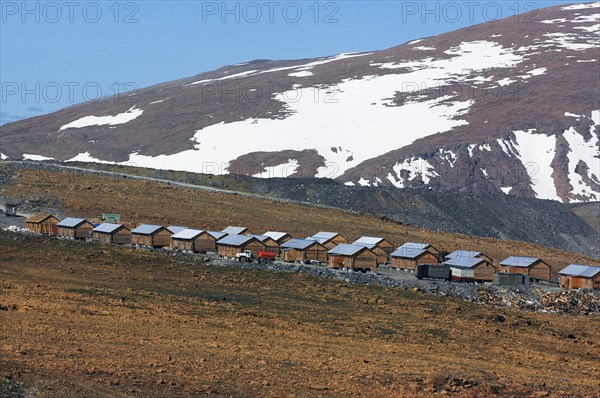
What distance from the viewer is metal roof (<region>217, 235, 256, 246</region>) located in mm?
71750

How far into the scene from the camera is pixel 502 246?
325 ft

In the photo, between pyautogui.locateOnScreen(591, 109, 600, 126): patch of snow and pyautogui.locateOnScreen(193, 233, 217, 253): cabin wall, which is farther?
pyautogui.locateOnScreen(591, 109, 600, 126): patch of snow

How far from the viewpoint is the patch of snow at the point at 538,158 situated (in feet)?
553

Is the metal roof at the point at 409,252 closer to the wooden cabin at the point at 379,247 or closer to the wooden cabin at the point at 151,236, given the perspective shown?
the wooden cabin at the point at 379,247

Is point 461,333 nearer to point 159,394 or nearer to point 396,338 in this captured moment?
point 396,338

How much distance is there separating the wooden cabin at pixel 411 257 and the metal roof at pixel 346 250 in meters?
3.94

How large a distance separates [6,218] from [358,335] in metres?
48.4

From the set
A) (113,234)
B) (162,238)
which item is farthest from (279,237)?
(113,234)

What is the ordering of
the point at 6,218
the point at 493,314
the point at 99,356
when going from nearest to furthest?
the point at 99,356 → the point at 493,314 → the point at 6,218

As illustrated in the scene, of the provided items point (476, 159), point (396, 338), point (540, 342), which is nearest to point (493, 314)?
point (540, 342)

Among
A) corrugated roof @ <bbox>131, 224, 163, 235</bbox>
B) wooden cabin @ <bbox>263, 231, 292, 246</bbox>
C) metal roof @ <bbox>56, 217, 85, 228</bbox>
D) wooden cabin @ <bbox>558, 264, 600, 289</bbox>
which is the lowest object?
wooden cabin @ <bbox>558, 264, 600, 289</bbox>

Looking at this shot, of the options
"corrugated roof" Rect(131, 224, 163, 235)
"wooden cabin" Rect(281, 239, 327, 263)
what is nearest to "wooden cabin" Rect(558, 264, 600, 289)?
"wooden cabin" Rect(281, 239, 327, 263)

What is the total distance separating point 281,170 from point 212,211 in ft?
259

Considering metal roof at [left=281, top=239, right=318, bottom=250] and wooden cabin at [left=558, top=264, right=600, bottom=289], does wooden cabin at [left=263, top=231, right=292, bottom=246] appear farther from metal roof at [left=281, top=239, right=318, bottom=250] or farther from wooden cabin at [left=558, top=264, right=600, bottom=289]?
wooden cabin at [left=558, top=264, right=600, bottom=289]
